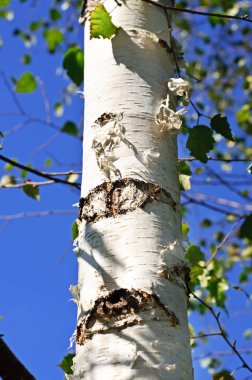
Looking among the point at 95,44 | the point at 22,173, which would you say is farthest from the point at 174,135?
the point at 22,173

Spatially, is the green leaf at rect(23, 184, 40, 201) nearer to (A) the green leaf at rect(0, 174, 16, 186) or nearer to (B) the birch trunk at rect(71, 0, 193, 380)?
(A) the green leaf at rect(0, 174, 16, 186)

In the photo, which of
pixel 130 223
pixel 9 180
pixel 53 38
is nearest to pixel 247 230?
pixel 130 223

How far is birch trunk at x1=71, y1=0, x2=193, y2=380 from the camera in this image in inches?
27.8

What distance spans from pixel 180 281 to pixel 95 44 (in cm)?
47

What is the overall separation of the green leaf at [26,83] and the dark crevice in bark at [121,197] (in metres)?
1.25

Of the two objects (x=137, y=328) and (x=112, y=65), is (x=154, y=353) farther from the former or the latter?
(x=112, y=65)

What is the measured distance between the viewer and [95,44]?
105 centimetres

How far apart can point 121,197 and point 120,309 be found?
163 millimetres

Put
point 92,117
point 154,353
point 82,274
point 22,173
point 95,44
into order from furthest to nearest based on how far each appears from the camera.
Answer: point 22,173 < point 95,44 < point 92,117 < point 82,274 < point 154,353

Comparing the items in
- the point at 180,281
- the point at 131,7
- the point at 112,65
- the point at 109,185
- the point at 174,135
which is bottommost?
the point at 180,281

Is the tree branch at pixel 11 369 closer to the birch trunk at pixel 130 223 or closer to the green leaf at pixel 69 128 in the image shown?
the birch trunk at pixel 130 223

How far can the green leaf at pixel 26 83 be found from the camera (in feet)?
6.61

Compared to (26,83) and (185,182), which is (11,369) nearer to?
(185,182)

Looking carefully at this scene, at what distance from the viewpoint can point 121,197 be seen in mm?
820
